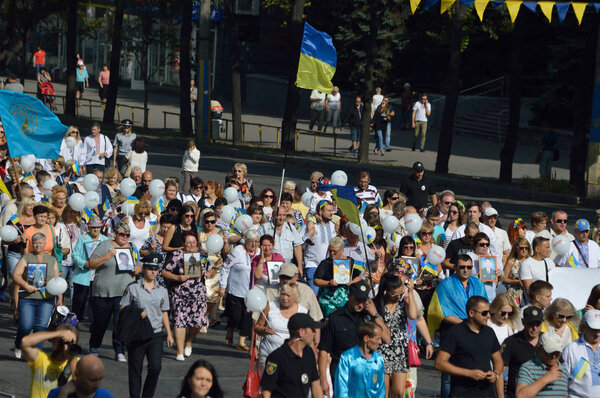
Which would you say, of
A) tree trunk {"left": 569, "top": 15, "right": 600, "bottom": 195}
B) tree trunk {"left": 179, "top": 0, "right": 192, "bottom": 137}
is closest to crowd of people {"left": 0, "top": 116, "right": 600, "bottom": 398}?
tree trunk {"left": 569, "top": 15, "right": 600, "bottom": 195}

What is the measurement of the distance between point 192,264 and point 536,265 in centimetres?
385

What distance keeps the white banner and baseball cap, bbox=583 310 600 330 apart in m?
3.53

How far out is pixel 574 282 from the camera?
12922 mm

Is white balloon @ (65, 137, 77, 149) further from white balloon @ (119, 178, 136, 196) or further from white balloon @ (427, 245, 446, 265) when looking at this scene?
white balloon @ (427, 245, 446, 265)

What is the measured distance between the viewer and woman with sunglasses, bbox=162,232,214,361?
1302 centimetres

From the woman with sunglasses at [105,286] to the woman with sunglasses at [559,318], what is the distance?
15.9 feet

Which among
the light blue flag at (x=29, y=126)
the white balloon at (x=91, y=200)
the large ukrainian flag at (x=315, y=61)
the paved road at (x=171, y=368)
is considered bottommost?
the paved road at (x=171, y=368)

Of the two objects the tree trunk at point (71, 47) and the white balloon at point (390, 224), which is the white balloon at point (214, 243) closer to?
the white balloon at point (390, 224)

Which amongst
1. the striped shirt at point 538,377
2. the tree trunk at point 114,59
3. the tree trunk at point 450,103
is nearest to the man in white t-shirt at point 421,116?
the tree trunk at point 450,103

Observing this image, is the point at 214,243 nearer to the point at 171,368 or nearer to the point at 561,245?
the point at 171,368

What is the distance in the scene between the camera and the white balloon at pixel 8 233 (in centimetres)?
1307

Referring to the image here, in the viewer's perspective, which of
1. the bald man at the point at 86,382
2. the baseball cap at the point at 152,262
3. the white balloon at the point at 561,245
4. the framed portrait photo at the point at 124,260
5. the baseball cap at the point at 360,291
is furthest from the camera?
the white balloon at the point at 561,245

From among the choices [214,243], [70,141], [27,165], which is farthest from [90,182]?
[70,141]

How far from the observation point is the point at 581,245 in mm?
14422
